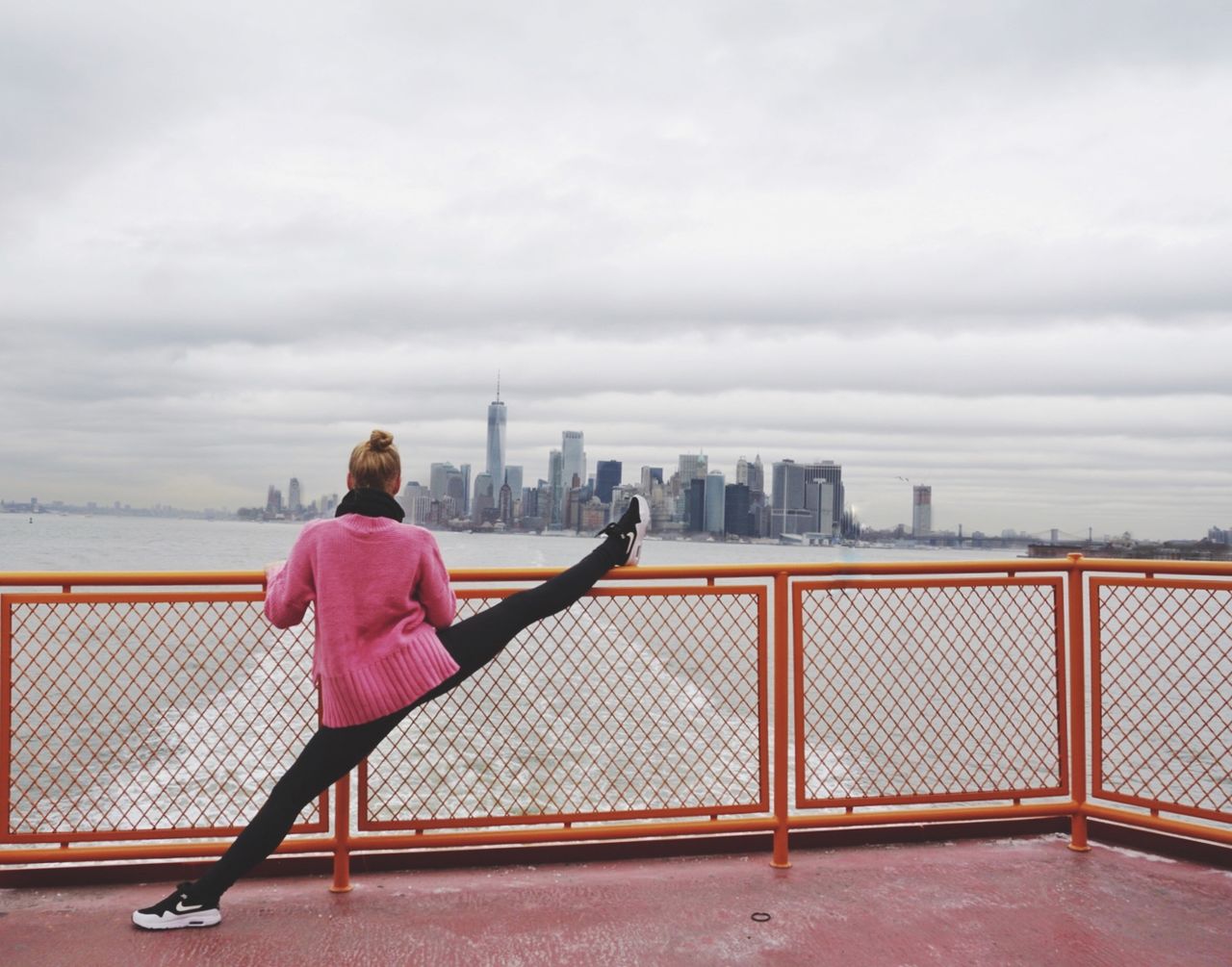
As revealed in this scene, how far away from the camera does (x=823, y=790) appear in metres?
9.36

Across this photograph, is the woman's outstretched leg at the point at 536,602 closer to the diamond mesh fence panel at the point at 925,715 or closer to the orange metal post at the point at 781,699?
the orange metal post at the point at 781,699

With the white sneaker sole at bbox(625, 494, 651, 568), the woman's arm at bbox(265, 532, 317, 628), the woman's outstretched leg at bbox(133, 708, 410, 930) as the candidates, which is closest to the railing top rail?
the white sneaker sole at bbox(625, 494, 651, 568)

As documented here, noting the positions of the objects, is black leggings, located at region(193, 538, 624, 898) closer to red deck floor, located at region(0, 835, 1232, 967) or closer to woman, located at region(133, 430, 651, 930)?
woman, located at region(133, 430, 651, 930)

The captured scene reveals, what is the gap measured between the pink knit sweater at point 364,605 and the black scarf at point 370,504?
0.03 meters

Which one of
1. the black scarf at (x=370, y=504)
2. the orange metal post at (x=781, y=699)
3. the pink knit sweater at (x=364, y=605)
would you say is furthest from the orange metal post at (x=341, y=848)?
the orange metal post at (x=781, y=699)

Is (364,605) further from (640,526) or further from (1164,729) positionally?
(1164,729)

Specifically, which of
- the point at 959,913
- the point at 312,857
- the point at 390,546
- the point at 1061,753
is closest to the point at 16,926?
the point at 312,857

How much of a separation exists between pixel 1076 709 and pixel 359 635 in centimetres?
333

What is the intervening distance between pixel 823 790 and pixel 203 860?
6.93 meters

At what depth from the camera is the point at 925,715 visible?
14133 millimetres

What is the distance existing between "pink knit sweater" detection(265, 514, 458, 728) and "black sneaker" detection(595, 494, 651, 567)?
0.88 m

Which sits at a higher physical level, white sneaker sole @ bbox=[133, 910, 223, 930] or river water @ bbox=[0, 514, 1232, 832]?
white sneaker sole @ bbox=[133, 910, 223, 930]

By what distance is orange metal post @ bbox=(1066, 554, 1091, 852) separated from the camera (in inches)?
169

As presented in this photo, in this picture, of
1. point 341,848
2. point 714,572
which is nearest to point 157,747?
point 341,848
